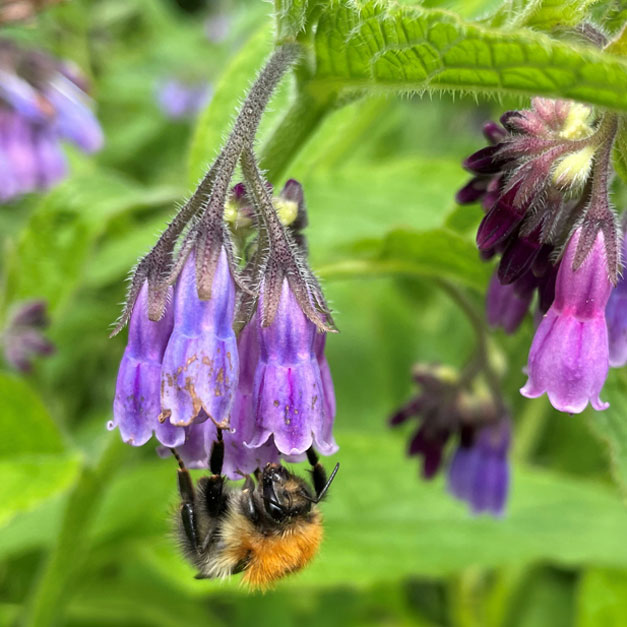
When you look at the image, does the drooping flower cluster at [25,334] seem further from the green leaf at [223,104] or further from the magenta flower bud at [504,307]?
the magenta flower bud at [504,307]

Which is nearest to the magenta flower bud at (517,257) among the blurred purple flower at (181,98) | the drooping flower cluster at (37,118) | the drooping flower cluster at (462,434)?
the drooping flower cluster at (462,434)

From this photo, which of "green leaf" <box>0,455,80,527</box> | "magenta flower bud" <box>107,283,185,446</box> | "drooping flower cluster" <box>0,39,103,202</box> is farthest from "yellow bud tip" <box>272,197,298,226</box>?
"drooping flower cluster" <box>0,39,103,202</box>

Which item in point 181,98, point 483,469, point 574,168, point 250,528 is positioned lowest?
point 181,98

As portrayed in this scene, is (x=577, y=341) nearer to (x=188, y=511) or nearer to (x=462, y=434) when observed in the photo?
(x=188, y=511)

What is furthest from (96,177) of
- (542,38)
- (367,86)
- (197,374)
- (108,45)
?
(108,45)

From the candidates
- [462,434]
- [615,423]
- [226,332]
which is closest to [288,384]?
[226,332]

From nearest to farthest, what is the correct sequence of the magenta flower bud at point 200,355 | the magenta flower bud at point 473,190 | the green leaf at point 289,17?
the magenta flower bud at point 200,355
the green leaf at point 289,17
the magenta flower bud at point 473,190

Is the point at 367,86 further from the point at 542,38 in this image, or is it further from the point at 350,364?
the point at 350,364
